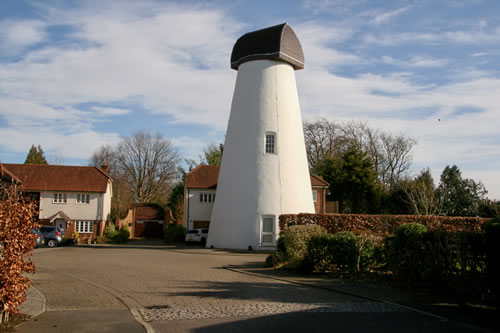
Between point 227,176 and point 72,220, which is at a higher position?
point 227,176

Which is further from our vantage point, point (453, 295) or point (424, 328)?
point (453, 295)

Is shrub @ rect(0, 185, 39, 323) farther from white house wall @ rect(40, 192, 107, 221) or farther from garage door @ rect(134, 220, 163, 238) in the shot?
garage door @ rect(134, 220, 163, 238)

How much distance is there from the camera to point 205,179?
141 feet

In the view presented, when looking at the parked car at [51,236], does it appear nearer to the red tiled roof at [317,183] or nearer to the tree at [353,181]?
the red tiled roof at [317,183]

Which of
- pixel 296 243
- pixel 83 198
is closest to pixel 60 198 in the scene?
pixel 83 198

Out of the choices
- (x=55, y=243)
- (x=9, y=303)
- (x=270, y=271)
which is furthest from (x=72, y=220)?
(x=9, y=303)

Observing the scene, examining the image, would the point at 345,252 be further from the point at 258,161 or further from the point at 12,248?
the point at 258,161

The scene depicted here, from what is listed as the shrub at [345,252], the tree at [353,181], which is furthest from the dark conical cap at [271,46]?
the tree at [353,181]

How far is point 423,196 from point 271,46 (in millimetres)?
20190

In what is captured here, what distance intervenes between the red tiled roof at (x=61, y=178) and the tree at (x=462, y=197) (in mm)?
31650

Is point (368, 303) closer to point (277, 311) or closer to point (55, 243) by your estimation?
point (277, 311)

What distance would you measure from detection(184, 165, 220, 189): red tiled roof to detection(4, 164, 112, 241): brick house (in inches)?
328

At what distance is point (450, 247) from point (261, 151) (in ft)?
60.2

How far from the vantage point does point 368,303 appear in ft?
35.3
